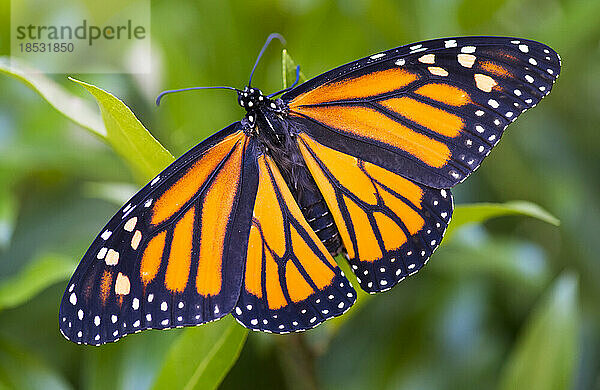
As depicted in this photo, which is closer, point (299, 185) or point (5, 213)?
point (299, 185)

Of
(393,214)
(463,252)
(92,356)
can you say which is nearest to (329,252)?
(393,214)

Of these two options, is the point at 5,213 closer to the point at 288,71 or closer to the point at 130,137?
the point at 130,137

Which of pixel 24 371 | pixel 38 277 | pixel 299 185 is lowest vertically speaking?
pixel 24 371

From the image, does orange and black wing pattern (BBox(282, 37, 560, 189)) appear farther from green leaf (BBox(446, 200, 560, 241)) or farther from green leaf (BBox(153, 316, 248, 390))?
green leaf (BBox(153, 316, 248, 390))

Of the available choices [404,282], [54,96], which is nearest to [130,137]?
[54,96]

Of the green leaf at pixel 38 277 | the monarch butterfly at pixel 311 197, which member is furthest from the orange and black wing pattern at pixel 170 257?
the green leaf at pixel 38 277

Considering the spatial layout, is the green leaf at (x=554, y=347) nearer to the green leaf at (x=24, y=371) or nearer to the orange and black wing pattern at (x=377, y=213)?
the orange and black wing pattern at (x=377, y=213)

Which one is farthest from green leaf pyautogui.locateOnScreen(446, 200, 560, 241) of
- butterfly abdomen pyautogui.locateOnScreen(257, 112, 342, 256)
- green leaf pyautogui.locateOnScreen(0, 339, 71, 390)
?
green leaf pyautogui.locateOnScreen(0, 339, 71, 390)

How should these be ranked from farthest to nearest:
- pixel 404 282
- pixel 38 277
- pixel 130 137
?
pixel 404 282 → pixel 38 277 → pixel 130 137
